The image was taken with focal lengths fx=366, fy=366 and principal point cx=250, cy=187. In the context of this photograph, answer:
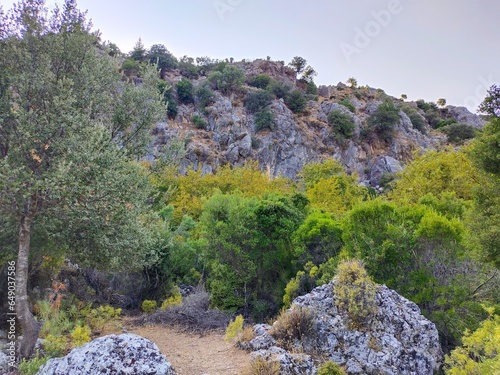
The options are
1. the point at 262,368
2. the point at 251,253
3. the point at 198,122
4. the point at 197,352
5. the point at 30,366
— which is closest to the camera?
the point at 262,368

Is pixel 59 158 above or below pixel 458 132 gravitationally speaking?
below

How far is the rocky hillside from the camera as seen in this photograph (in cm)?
4972

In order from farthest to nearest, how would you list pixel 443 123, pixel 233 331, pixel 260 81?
pixel 443 123, pixel 260 81, pixel 233 331

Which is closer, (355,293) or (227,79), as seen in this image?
(355,293)

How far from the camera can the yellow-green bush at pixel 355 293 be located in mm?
7840

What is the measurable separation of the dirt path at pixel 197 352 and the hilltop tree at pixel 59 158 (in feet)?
7.89

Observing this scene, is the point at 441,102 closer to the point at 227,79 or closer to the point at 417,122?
the point at 417,122

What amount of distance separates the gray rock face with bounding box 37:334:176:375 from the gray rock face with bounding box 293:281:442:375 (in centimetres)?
333

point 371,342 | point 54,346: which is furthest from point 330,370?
point 54,346

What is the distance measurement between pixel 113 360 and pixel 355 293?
496 centimetres

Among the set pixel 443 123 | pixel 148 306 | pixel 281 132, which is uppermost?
pixel 443 123

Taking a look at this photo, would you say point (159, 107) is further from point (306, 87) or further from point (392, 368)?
point (306, 87)

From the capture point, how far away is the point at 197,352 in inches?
342

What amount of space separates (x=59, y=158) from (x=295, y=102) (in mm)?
55586
